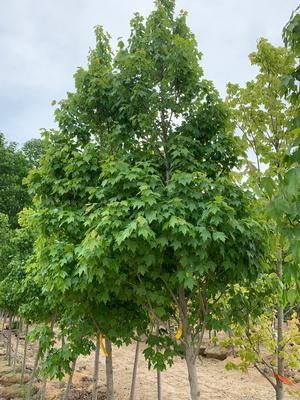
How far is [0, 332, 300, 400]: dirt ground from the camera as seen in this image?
37.1ft

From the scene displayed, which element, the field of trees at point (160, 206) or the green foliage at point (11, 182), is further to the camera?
the green foliage at point (11, 182)

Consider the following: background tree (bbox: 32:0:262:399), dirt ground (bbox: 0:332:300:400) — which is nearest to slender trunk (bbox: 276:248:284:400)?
background tree (bbox: 32:0:262:399)

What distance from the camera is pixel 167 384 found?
12.8 m

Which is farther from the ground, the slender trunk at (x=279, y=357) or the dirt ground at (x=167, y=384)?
the slender trunk at (x=279, y=357)

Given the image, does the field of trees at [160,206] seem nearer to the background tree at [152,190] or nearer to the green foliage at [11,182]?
the background tree at [152,190]

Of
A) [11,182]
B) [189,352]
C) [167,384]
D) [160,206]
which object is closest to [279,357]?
[189,352]

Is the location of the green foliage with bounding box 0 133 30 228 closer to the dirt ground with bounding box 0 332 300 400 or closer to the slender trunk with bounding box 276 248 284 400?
the dirt ground with bounding box 0 332 300 400

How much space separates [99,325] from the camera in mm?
5570

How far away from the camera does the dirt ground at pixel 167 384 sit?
37.1 feet

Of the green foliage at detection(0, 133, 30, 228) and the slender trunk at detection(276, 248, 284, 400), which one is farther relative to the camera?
the green foliage at detection(0, 133, 30, 228)

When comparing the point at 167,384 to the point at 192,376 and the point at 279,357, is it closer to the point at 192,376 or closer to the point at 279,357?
the point at 279,357

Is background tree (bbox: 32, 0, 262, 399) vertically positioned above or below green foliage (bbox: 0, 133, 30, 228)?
below

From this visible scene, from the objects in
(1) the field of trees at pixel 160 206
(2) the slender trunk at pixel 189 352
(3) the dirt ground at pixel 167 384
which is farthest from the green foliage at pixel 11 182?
(2) the slender trunk at pixel 189 352

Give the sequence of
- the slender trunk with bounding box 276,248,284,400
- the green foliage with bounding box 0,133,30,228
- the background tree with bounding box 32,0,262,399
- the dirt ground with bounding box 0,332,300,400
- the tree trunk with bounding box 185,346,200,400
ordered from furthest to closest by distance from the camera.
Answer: the green foliage with bounding box 0,133,30,228 → the dirt ground with bounding box 0,332,300,400 → the slender trunk with bounding box 276,248,284,400 → the tree trunk with bounding box 185,346,200,400 → the background tree with bounding box 32,0,262,399
